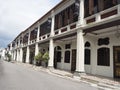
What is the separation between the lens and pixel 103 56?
1399 cm

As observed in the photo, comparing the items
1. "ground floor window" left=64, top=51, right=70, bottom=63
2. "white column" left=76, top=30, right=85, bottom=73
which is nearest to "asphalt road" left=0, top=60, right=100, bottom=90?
"white column" left=76, top=30, right=85, bottom=73

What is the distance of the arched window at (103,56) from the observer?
13531mm

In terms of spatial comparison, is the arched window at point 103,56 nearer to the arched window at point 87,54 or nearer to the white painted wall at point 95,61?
the white painted wall at point 95,61

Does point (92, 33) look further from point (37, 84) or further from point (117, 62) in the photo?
point (37, 84)

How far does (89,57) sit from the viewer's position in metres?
15.5

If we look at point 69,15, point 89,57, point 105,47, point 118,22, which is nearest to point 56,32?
point 69,15

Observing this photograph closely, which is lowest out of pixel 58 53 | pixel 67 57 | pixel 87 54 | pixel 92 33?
pixel 67 57

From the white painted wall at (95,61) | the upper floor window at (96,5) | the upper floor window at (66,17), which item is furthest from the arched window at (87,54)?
the upper floor window at (96,5)

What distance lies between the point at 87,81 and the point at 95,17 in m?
5.28

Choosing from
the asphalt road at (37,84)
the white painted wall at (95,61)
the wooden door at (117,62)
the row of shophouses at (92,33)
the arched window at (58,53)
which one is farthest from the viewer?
the arched window at (58,53)

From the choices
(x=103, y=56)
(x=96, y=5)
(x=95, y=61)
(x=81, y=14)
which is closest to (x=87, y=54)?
(x=95, y=61)

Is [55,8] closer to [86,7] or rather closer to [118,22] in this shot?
[86,7]

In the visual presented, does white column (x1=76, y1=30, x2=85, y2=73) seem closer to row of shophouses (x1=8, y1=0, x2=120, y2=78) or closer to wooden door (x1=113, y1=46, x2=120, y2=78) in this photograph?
row of shophouses (x1=8, y1=0, x2=120, y2=78)

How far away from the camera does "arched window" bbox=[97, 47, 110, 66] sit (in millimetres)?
13531
